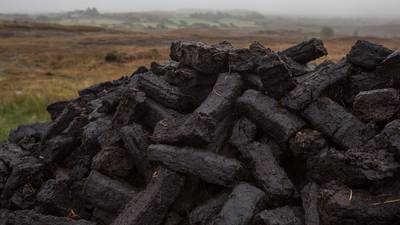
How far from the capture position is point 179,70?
32.4 ft

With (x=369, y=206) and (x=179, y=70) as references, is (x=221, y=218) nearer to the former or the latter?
(x=369, y=206)

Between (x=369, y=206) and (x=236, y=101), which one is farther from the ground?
(x=236, y=101)

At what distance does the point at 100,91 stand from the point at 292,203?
8.11 metres

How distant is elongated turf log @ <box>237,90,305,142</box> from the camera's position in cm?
812

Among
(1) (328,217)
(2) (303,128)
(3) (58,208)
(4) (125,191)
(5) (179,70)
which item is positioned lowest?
(3) (58,208)

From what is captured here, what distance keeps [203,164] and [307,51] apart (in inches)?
167

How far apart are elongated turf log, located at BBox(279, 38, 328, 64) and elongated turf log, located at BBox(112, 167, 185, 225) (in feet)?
14.3

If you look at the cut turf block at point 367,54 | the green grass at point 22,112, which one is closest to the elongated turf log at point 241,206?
the cut turf block at point 367,54

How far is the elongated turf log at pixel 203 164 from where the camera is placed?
7.80m

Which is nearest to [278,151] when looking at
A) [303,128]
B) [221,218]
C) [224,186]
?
[303,128]

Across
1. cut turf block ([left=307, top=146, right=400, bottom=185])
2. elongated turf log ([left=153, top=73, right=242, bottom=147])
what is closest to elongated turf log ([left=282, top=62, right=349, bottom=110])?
elongated turf log ([left=153, top=73, right=242, bottom=147])

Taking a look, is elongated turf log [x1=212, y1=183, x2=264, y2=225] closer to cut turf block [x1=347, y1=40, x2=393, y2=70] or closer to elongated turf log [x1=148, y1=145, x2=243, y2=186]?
elongated turf log [x1=148, y1=145, x2=243, y2=186]

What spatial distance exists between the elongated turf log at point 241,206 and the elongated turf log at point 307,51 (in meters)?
4.15

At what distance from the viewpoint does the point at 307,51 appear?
1059 cm
